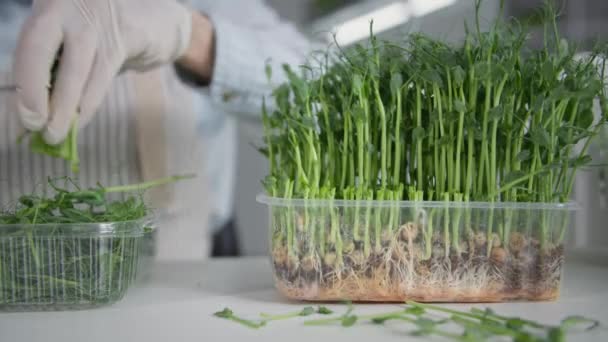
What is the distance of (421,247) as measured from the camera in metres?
0.57

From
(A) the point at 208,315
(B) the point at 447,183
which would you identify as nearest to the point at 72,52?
(A) the point at 208,315

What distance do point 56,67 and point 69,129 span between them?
10 cm

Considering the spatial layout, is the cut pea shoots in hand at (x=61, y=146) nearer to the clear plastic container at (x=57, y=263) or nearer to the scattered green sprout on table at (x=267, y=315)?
the clear plastic container at (x=57, y=263)

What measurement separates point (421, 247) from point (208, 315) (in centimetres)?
23

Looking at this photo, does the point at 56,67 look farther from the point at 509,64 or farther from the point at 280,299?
the point at 509,64

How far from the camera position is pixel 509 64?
0.54 m

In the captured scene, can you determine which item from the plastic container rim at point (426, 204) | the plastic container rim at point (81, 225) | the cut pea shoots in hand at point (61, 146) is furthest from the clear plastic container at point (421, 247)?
the cut pea shoots in hand at point (61, 146)

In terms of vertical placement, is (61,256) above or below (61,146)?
below

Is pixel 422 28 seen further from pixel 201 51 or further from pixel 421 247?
pixel 201 51

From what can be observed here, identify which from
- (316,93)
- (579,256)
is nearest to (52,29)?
(316,93)

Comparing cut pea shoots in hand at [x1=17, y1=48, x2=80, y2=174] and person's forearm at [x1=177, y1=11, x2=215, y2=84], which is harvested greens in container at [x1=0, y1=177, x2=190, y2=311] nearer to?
cut pea shoots in hand at [x1=17, y1=48, x2=80, y2=174]

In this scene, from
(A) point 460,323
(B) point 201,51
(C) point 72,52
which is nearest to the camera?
(A) point 460,323

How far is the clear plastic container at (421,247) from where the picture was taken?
22.3 inches

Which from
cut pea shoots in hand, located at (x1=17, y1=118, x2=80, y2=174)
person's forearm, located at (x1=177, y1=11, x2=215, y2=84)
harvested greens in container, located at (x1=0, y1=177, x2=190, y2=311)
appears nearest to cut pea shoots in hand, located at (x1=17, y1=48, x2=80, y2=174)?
cut pea shoots in hand, located at (x1=17, y1=118, x2=80, y2=174)
